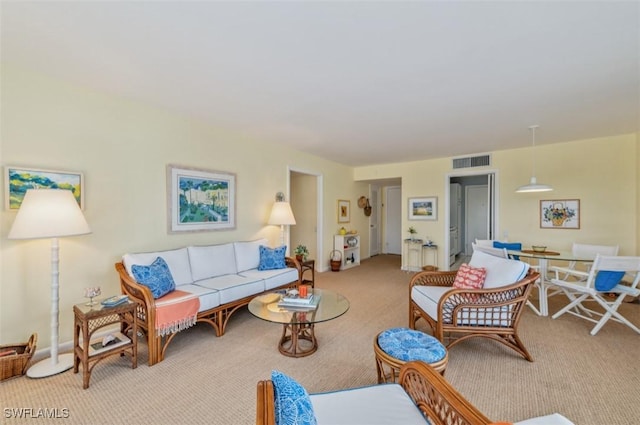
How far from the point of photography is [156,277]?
2650 mm

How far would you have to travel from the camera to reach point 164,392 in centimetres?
200

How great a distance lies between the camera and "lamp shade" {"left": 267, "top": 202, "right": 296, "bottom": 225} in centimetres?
444

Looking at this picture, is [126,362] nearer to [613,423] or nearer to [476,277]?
[476,277]

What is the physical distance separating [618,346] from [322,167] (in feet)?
16.3

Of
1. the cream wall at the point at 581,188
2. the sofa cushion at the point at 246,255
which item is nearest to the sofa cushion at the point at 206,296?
the sofa cushion at the point at 246,255

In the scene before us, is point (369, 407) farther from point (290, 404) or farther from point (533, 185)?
point (533, 185)

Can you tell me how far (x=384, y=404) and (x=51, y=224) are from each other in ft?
8.72

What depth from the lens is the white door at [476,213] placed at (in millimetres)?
8000

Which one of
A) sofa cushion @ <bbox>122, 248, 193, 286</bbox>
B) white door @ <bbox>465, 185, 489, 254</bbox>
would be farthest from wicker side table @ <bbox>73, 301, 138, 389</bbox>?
white door @ <bbox>465, 185, 489, 254</bbox>

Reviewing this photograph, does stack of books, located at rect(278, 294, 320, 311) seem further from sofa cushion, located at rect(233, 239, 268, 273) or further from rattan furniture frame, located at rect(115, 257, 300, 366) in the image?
sofa cushion, located at rect(233, 239, 268, 273)

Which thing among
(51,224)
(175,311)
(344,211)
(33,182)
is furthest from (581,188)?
(33,182)

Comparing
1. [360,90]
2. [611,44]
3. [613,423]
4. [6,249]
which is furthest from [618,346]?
[6,249]

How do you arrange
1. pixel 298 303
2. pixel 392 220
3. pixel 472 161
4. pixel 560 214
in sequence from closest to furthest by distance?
pixel 298 303
pixel 560 214
pixel 472 161
pixel 392 220

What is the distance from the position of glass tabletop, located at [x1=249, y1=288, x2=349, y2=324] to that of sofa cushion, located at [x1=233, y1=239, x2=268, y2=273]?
1.10 metres
